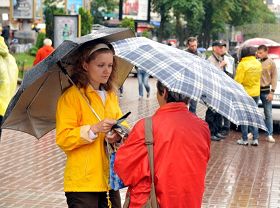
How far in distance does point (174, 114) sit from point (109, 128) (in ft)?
1.55

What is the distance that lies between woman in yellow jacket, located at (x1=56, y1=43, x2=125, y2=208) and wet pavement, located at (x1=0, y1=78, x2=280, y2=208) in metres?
2.94

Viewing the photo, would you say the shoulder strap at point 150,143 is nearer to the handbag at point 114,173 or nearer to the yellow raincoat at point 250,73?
the handbag at point 114,173

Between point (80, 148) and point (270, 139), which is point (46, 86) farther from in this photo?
point (270, 139)

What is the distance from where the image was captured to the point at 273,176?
8867 millimetres

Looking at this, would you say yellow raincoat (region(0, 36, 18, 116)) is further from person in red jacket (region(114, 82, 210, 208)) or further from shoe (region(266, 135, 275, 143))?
shoe (region(266, 135, 275, 143))

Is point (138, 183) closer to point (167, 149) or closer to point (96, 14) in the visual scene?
point (167, 149)

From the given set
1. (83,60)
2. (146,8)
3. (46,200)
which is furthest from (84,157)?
(146,8)

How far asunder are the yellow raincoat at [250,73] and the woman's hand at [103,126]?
775 cm

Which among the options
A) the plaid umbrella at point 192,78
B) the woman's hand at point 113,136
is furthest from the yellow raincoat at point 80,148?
the plaid umbrella at point 192,78

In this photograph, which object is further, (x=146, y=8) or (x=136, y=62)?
(x=146, y=8)

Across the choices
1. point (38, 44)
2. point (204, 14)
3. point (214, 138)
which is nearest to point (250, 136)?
point (214, 138)

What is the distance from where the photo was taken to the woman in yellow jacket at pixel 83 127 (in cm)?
394

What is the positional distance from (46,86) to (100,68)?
0.48 meters

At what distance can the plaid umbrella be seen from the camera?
11.0ft
